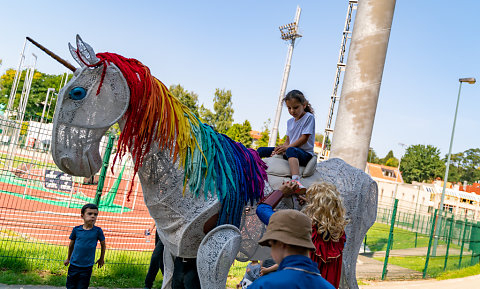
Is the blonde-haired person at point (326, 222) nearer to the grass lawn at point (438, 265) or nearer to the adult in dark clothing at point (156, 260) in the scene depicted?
the adult in dark clothing at point (156, 260)

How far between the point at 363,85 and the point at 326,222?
9.70 feet

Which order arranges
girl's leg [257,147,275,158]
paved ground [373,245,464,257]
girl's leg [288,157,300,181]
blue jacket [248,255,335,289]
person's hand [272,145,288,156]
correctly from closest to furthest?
blue jacket [248,255,335,289] < girl's leg [288,157,300,181] < person's hand [272,145,288,156] < girl's leg [257,147,275,158] < paved ground [373,245,464,257]

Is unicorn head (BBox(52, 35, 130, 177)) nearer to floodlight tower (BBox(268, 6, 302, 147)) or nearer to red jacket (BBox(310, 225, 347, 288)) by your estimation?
red jacket (BBox(310, 225, 347, 288))

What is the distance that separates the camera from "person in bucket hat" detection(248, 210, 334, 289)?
1.48 m

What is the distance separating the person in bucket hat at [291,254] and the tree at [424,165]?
9280 cm

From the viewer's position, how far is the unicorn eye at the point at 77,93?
2.17 meters

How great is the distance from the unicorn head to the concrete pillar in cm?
347

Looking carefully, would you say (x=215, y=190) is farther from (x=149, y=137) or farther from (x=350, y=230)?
(x=350, y=230)

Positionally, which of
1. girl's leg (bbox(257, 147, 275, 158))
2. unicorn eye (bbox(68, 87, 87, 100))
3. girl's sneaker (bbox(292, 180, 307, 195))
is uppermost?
unicorn eye (bbox(68, 87, 87, 100))

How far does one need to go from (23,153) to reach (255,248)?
15.9 feet

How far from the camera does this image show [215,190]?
2494 millimetres

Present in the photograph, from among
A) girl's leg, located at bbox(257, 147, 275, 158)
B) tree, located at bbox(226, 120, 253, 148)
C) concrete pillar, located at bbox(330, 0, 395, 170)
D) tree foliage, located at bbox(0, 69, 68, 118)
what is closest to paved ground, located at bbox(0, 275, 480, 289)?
concrete pillar, located at bbox(330, 0, 395, 170)

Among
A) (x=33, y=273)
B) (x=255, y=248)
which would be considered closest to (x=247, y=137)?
(x=33, y=273)

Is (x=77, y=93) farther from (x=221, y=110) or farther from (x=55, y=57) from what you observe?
(x=221, y=110)
